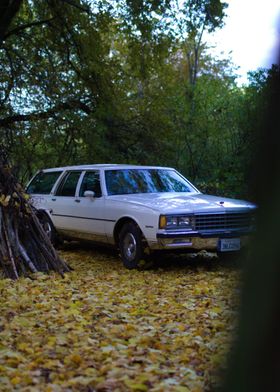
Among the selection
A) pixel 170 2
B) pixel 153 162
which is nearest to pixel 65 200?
pixel 153 162

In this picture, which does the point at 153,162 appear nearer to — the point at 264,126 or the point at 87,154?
the point at 87,154

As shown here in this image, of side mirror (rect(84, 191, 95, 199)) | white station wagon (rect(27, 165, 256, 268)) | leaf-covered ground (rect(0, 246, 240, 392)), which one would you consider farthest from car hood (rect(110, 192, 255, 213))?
leaf-covered ground (rect(0, 246, 240, 392))

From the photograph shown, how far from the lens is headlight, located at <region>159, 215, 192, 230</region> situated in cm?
841

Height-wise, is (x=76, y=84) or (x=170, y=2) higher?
(x=170, y=2)

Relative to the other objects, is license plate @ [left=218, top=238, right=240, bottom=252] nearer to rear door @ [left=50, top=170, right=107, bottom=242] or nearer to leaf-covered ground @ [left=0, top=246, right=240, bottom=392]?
leaf-covered ground @ [left=0, top=246, right=240, bottom=392]

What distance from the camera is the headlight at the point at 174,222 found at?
841 centimetres

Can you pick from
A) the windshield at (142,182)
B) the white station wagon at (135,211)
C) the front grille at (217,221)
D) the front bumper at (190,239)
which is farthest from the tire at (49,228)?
the front grille at (217,221)

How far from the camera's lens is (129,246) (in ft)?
29.6

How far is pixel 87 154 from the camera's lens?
1634 centimetres

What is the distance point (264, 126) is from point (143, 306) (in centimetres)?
474

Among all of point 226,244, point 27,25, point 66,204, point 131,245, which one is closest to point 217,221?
point 226,244

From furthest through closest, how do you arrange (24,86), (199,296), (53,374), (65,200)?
(24,86) < (65,200) < (199,296) < (53,374)

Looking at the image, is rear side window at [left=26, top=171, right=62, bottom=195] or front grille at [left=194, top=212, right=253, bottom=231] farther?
rear side window at [left=26, top=171, right=62, bottom=195]

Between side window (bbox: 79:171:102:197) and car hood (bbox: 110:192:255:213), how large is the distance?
611 millimetres
